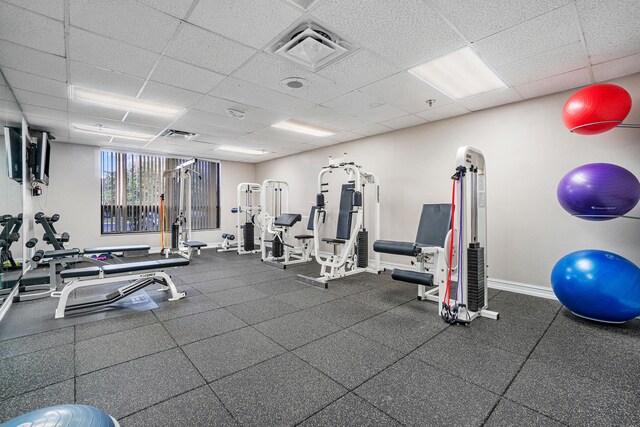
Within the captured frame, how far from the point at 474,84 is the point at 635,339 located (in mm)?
2885

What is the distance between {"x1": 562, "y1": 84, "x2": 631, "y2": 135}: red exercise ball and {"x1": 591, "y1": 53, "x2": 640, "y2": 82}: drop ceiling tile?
45 centimetres

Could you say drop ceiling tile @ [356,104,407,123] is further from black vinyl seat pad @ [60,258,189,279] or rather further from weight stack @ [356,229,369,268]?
black vinyl seat pad @ [60,258,189,279]

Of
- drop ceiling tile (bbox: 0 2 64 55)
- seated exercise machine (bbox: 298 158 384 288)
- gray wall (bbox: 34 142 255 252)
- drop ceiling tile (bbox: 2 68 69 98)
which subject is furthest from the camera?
gray wall (bbox: 34 142 255 252)

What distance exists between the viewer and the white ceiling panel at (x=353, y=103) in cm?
363

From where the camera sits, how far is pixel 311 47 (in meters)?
2.54

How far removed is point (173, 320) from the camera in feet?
9.73

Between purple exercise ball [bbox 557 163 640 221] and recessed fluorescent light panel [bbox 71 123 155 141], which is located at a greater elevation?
recessed fluorescent light panel [bbox 71 123 155 141]

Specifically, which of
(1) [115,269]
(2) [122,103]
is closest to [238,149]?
(2) [122,103]

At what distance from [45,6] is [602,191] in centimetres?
460

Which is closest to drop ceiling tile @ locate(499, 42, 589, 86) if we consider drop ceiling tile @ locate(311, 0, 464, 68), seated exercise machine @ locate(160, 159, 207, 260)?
drop ceiling tile @ locate(311, 0, 464, 68)

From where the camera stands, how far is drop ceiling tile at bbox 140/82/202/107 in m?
3.36

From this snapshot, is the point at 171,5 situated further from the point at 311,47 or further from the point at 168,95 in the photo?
the point at 168,95

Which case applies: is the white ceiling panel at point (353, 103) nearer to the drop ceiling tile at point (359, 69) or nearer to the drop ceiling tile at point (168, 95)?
the drop ceiling tile at point (359, 69)

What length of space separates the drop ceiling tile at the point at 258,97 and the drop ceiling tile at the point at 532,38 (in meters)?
2.13
